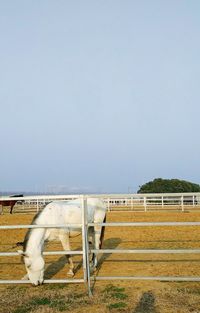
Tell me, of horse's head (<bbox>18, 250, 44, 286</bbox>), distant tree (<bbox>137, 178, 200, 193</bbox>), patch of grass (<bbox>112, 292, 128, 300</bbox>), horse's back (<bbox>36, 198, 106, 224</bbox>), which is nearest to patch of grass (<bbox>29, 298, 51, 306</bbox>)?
horse's head (<bbox>18, 250, 44, 286</bbox>)

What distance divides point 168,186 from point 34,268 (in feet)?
178

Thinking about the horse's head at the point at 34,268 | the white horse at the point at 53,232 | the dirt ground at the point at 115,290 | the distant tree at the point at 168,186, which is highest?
the white horse at the point at 53,232

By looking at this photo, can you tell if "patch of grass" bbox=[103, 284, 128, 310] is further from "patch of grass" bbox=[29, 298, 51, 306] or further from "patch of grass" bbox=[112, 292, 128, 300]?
"patch of grass" bbox=[29, 298, 51, 306]

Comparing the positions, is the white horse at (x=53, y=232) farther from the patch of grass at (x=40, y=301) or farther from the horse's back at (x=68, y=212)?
the patch of grass at (x=40, y=301)

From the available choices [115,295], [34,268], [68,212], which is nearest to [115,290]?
[115,295]

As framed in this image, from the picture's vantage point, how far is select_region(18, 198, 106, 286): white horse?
666 cm

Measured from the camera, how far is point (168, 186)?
59531mm

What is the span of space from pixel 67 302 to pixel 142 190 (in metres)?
54.5

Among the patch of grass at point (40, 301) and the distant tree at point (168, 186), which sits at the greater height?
the patch of grass at point (40, 301)

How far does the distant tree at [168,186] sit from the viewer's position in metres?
58.4

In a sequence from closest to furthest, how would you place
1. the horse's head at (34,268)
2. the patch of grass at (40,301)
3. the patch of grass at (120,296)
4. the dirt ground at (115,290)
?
1. the dirt ground at (115,290)
2. the patch of grass at (40,301)
3. the patch of grass at (120,296)
4. the horse's head at (34,268)

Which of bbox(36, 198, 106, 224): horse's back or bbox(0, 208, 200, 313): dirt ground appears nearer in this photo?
bbox(0, 208, 200, 313): dirt ground

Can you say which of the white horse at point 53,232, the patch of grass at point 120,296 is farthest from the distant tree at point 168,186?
the patch of grass at point 120,296

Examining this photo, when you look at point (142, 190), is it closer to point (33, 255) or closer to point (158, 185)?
point (158, 185)
